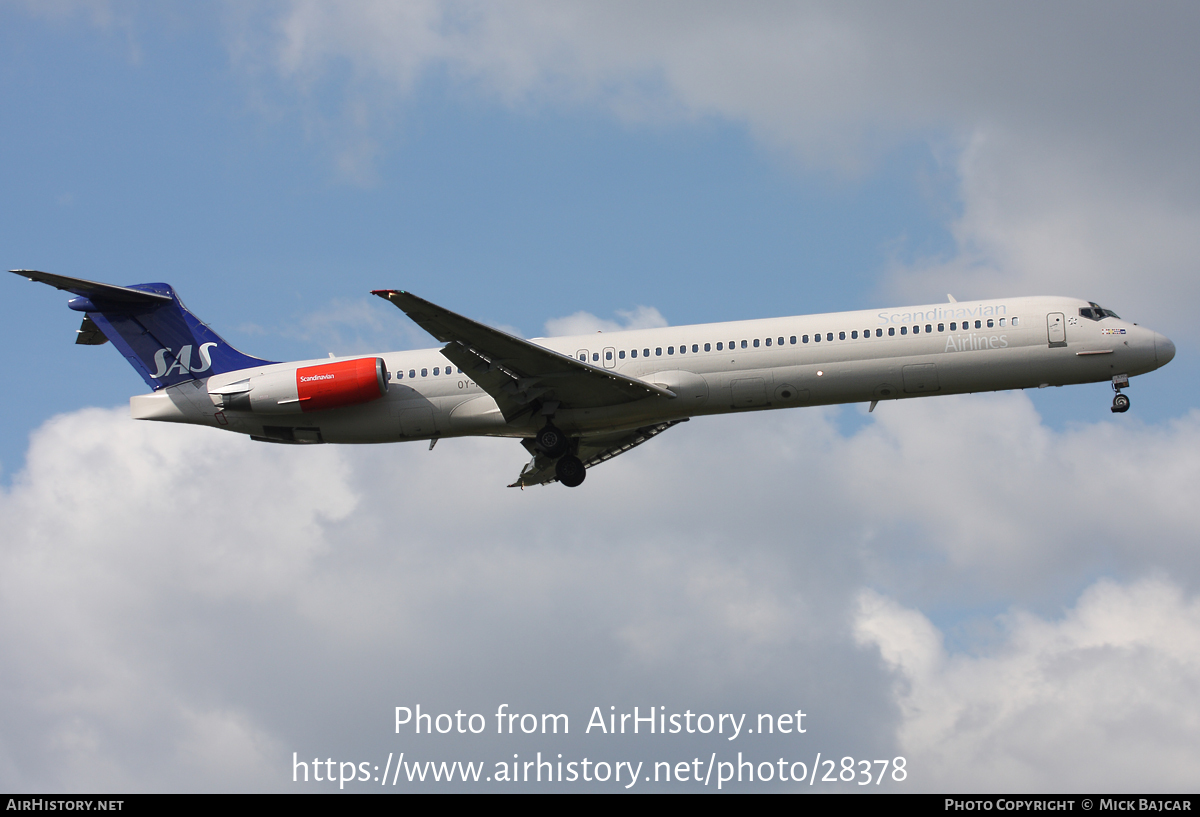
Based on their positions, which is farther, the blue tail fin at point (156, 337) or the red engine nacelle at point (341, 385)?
the blue tail fin at point (156, 337)

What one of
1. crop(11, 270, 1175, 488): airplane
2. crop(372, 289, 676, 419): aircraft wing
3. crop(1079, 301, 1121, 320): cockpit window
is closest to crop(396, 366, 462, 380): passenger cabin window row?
crop(11, 270, 1175, 488): airplane

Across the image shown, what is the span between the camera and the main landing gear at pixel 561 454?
98.0 ft

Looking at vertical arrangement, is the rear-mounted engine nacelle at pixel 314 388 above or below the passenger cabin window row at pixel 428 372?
below

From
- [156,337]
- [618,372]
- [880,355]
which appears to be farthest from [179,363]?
[880,355]

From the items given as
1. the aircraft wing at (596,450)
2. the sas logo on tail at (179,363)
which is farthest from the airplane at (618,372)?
the aircraft wing at (596,450)

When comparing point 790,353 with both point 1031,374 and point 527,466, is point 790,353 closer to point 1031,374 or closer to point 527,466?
point 1031,374

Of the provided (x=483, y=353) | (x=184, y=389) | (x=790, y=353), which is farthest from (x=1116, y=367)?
(x=184, y=389)

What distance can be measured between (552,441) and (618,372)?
8.28 ft

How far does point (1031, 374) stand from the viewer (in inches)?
1107

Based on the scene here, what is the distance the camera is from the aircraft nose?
92.4 ft

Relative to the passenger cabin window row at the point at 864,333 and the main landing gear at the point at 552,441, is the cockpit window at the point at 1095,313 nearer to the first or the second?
the passenger cabin window row at the point at 864,333

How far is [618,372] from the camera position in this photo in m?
29.3

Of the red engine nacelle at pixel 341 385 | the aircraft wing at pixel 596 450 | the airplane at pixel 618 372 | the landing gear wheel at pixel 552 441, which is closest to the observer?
the airplane at pixel 618 372

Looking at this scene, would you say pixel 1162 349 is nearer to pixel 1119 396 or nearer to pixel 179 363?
pixel 1119 396
